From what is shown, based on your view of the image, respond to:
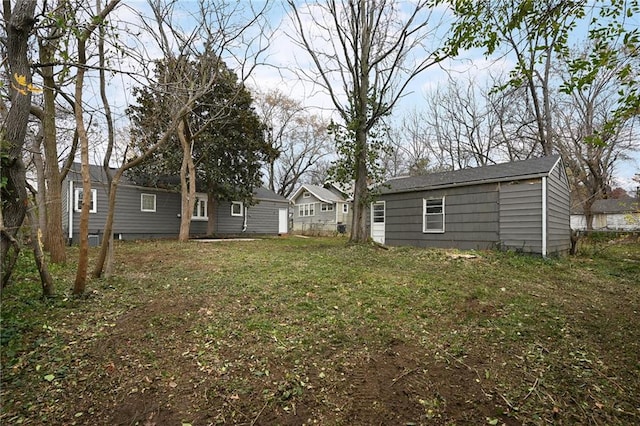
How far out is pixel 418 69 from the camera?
33.1 ft

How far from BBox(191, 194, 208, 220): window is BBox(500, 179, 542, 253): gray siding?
43.9ft

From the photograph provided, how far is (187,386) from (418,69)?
408 inches

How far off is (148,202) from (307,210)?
560 inches

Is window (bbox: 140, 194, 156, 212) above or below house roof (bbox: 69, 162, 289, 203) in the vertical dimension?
below

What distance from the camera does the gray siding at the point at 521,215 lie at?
8.86 meters

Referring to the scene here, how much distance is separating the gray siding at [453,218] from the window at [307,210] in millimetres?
14249

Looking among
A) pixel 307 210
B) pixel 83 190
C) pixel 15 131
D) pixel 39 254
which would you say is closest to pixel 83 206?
pixel 83 190

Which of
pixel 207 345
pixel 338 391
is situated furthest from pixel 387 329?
pixel 207 345

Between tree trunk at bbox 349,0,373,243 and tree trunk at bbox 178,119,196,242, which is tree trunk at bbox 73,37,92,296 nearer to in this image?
tree trunk at bbox 349,0,373,243

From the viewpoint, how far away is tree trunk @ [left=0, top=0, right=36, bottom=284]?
292 cm

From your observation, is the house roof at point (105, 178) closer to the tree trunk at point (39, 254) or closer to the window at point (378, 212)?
the tree trunk at point (39, 254)

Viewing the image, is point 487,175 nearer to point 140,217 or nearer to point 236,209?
point 236,209

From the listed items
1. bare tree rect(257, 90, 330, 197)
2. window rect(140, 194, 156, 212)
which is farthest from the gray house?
bare tree rect(257, 90, 330, 197)

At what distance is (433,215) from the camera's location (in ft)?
37.3
